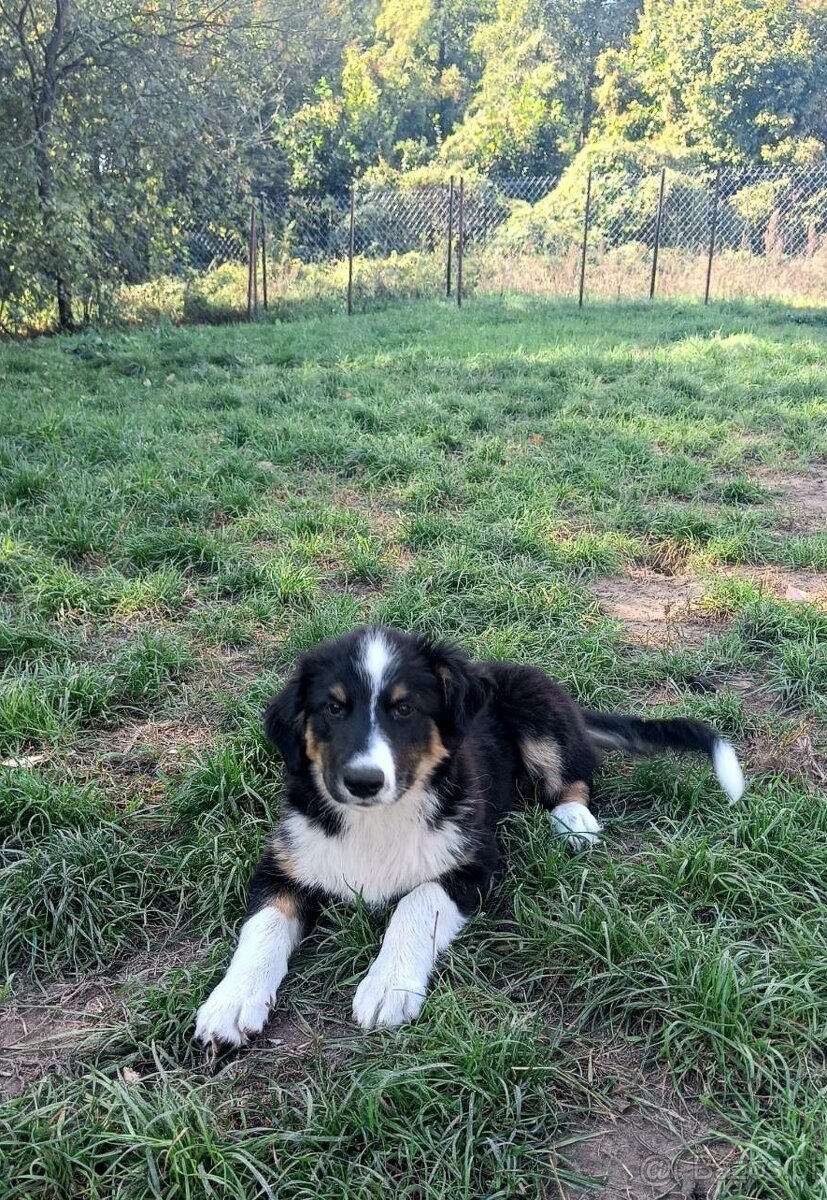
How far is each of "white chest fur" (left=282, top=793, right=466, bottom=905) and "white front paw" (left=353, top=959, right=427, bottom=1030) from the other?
32 cm

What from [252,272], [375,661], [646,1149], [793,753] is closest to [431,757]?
[375,661]

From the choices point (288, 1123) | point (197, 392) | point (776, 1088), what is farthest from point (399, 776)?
point (197, 392)

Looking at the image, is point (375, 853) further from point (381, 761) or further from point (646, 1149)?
point (646, 1149)

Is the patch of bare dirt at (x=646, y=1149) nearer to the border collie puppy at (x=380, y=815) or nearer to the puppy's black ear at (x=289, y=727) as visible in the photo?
the border collie puppy at (x=380, y=815)

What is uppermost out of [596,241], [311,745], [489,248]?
[596,241]

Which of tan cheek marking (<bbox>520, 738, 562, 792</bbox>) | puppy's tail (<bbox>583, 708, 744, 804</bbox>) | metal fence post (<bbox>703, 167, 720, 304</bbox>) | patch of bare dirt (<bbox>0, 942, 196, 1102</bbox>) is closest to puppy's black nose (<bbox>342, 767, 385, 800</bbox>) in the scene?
patch of bare dirt (<bbox>0, 942, 196, 1102</bbox>)

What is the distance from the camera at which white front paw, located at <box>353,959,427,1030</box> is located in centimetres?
214

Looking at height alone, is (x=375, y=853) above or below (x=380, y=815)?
below

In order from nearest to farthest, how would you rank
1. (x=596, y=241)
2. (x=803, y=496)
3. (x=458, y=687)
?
(x=458, y=687) → (x=803, y=496) → (x=596, y=241)

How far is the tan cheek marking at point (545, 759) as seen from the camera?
3059 millimetres

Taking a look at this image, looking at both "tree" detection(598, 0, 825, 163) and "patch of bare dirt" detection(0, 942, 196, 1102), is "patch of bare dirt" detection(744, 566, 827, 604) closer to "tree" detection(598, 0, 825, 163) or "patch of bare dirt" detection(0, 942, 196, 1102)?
"patch of bare dirt" detection(0, 942, 196, 1102)

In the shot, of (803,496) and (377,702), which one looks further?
(803,496)

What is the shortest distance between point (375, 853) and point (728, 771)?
1.18 m

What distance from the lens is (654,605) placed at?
449 cm
